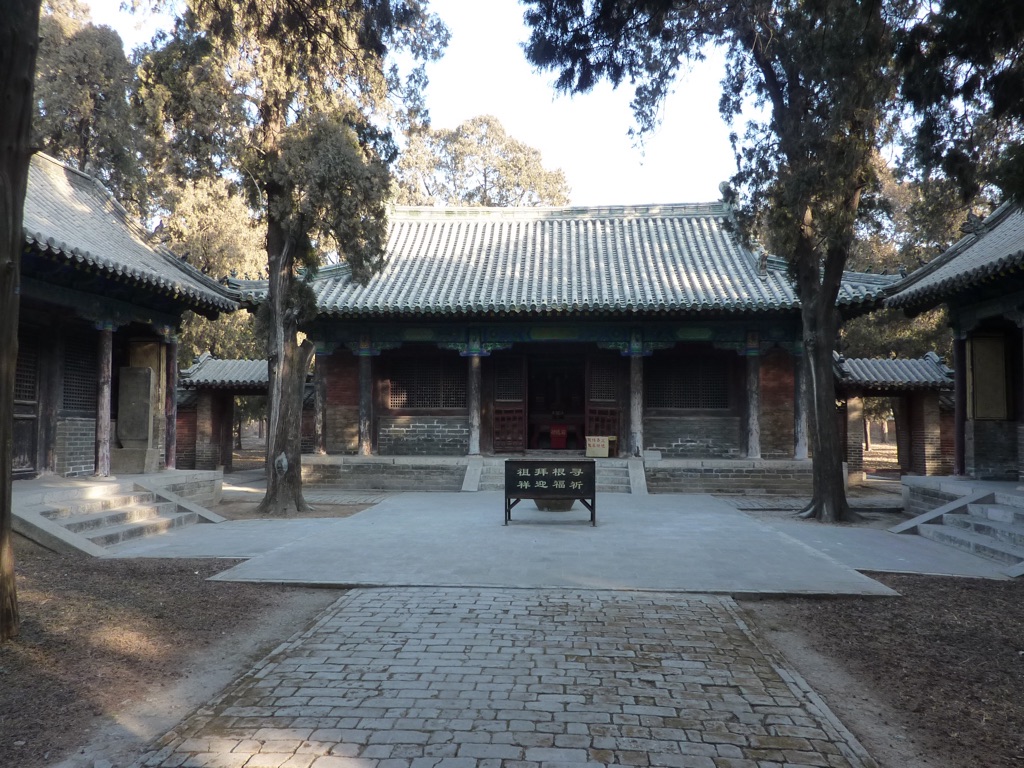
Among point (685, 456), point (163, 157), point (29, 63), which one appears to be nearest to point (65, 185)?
point (163, 157)

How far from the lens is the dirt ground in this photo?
135 inches

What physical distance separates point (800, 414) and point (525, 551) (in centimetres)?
980

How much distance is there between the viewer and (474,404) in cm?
1593

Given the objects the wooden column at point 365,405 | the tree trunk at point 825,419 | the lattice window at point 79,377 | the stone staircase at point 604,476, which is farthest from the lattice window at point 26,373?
the tree trunk at point 825,419

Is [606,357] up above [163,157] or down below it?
below

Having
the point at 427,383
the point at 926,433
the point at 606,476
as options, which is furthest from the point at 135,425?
the point at 926,433

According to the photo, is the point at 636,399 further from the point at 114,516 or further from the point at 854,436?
the point at 114,516

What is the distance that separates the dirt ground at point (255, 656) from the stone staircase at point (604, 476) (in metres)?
7.47

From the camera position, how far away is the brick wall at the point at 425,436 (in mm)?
16734

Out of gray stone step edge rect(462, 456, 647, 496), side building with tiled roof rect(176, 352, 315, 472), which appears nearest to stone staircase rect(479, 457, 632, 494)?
gray stone step edge rect(462, 456, 647, 496)

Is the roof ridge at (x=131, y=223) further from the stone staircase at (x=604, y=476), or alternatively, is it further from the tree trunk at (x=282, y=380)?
the stone staircase at (x=604, y=476)

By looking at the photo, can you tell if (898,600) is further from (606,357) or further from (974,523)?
(606,357)

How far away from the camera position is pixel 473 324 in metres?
15.9

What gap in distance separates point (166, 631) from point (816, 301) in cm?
921
